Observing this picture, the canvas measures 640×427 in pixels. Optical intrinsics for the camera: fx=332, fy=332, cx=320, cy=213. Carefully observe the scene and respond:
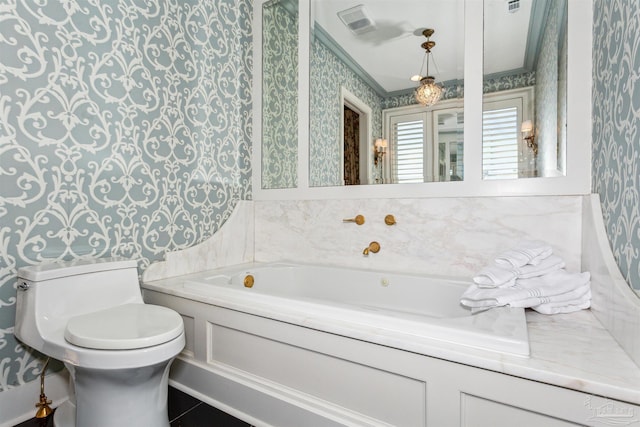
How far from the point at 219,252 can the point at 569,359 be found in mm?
1904

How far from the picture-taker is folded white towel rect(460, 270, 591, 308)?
1266mm

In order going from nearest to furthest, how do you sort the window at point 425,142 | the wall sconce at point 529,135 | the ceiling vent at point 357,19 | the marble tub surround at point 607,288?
1. the marble tub surround at point 607,288
2. the wall sconce at point 529,135
3. the window at point 425,142
4. the ceiling vent at point 357,19

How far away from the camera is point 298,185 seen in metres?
2.35

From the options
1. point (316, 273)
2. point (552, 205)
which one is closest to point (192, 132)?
point (316, 273)

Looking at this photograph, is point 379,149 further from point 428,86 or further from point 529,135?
point 529,135

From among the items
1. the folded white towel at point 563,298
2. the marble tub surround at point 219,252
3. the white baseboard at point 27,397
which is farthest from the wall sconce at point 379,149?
the white baseboard at point 27,397

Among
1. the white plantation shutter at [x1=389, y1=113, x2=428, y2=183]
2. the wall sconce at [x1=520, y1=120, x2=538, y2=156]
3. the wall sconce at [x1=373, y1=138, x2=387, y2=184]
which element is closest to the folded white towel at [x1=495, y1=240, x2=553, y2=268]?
the wall sconce at [x1=520, y1=120, x2=538, y2=156]

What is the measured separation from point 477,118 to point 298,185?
1186 mm

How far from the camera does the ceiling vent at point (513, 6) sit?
5.63ft

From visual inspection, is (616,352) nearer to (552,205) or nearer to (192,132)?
(552,205)

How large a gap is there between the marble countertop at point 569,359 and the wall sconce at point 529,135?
34.3 inches

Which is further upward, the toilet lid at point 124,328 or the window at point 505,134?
the window at point 505,134

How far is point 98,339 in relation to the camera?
1100 mm

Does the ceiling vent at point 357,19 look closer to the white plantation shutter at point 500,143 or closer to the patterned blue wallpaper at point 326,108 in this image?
the patterned blue wallpaper at point 326,108
